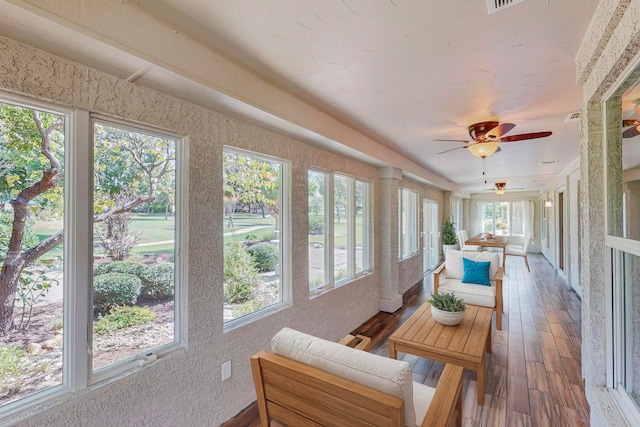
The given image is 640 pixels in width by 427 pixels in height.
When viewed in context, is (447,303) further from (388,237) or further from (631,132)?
(631,132)

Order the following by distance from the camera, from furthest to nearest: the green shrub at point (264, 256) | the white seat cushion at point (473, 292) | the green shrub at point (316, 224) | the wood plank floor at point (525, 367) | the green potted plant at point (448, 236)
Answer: the green potted plant at point (448, 236), the white seat cushion at point (473, 292), the green shrub at point (316, 224), the green shrub at point (264, 256), the wood plank floor at point (525, 367)

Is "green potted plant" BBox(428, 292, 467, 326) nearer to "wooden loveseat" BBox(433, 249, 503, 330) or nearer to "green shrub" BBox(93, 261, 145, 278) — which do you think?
"wooden loveseat" BBox(433, 249, 503, 330)

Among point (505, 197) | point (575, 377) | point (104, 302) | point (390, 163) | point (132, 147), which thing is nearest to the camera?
point (104, 302)

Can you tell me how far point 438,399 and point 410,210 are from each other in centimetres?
467

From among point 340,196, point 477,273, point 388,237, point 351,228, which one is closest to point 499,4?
point 340,196

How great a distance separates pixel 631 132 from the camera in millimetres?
1352

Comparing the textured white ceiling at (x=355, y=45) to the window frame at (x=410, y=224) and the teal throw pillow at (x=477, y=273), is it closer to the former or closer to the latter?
the teal throw pillow at (x=477, y=273)

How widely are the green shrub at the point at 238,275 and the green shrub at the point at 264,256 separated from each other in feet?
0.16

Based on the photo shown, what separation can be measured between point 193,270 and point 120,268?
393 millimetres

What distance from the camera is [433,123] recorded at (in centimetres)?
287

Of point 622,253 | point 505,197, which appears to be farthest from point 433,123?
point 505,197

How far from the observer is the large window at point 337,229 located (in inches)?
121

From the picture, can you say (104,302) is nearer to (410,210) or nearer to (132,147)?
(132,147)

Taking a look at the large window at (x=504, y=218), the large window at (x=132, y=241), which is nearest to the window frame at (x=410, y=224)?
the large window at (x=132, y=241)
